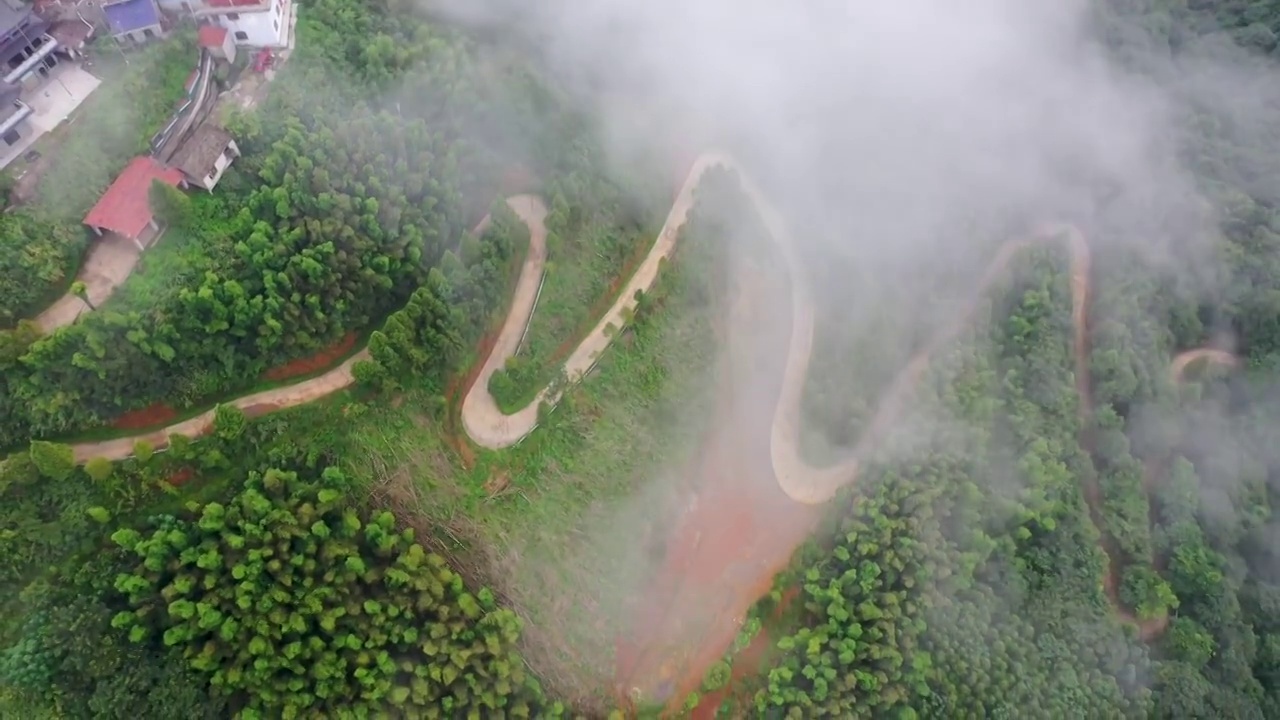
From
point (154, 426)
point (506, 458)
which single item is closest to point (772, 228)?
point (506, 458)

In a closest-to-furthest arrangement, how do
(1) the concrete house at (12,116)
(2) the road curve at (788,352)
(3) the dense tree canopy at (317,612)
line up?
(3) the dense tree canopy at (317,612) < (1) the concrete house at (12,116) < (2) the road curve at (788,352)

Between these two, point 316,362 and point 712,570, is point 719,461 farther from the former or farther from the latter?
point 316,362

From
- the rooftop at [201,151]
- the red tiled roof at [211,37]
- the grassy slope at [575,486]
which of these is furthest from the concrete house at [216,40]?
the grassy slope at [575,486]

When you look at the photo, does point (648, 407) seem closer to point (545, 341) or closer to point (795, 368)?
point (545, 341)

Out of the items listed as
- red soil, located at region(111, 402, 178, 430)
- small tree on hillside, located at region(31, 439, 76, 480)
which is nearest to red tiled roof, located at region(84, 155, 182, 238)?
red soil, located at region(111, 402, 178, 430)

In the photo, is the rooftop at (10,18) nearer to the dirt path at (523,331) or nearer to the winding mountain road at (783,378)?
the winding mountain road at (783,378)

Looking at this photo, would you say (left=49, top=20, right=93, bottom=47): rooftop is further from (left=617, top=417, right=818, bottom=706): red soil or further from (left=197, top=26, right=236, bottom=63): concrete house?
(left=617, top=417, right=818, bottom=706): red soil
